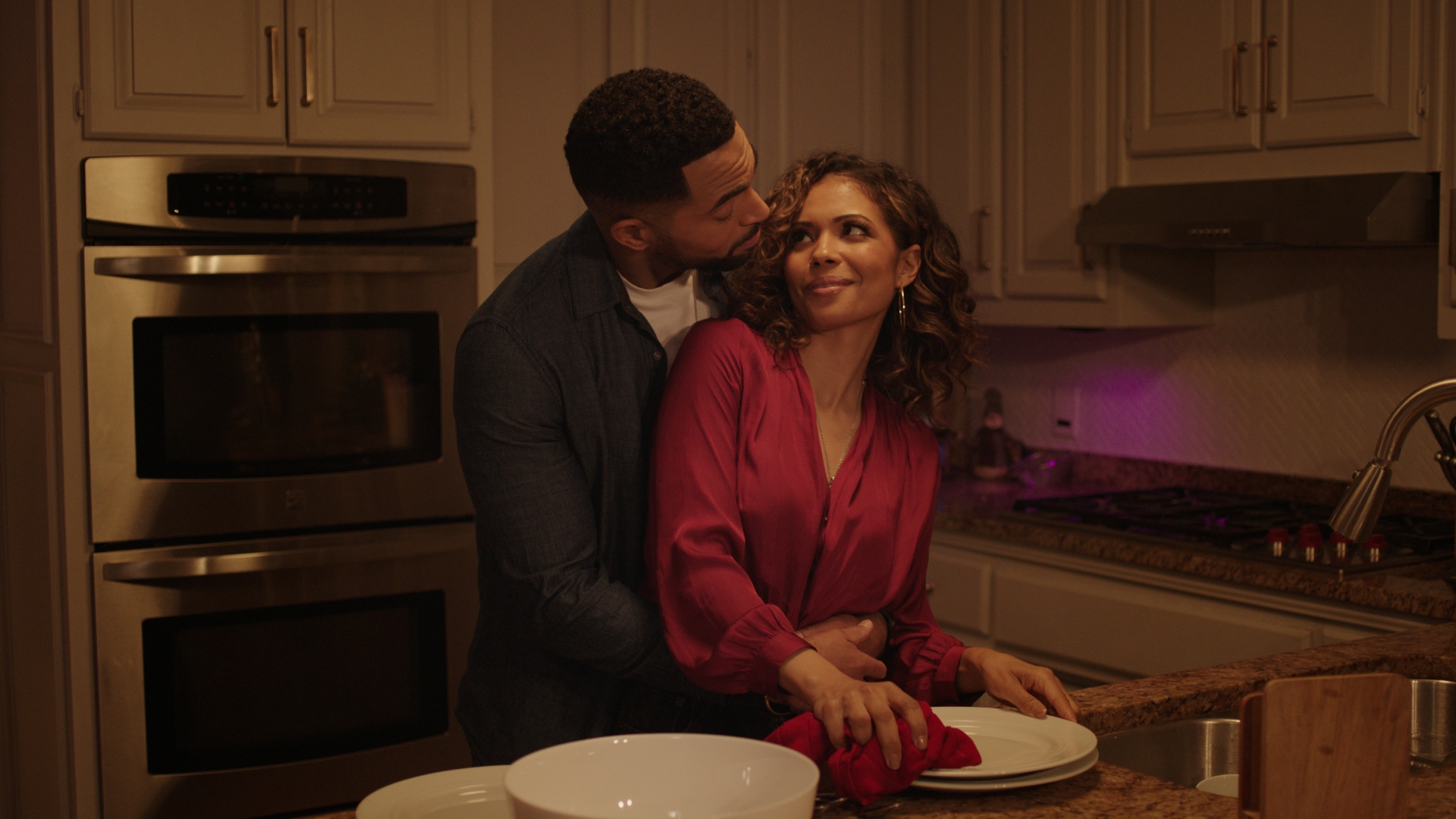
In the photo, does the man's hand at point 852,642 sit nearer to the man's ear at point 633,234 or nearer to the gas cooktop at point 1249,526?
the man's ear at point 633,234

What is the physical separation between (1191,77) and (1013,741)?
206 centimetres

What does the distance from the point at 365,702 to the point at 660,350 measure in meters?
1.30

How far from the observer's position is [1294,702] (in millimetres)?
929

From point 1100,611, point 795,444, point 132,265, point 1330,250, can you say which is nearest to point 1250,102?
point 1330,250

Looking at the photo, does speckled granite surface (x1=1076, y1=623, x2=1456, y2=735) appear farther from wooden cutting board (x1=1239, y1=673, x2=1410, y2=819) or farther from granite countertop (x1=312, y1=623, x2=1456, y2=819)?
wooden cutting board (x1=1239, y1=673, x2=1410, y2=819)

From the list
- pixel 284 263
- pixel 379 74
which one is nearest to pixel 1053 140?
pixel 379 74

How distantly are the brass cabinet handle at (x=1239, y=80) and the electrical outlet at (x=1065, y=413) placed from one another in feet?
3.45

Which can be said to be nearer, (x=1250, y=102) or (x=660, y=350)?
(x=660, y=350)

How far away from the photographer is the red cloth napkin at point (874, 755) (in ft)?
3.39

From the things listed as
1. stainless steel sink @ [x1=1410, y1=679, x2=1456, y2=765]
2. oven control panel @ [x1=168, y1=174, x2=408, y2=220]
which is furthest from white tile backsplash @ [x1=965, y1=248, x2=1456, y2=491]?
oven control panel @ [x1=168, y1=174, x2=408, y2=220]

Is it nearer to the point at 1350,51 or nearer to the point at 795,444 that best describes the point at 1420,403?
the point at 795,444

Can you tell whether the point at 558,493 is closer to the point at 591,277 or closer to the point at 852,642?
the point at 591,277

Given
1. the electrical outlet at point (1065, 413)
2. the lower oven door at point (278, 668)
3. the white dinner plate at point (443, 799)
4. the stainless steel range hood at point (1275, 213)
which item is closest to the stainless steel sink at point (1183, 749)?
the white dinner plate at point (443, 799)

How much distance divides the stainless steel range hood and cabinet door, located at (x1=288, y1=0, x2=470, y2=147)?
1.47m
